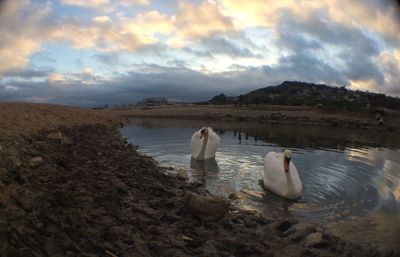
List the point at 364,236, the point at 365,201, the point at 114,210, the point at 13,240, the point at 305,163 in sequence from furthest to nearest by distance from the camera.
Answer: the point at 305,163
the point at 365,201
the point at 364,236
the point at 114,210
the point at 13,240

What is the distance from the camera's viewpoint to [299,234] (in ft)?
29.0

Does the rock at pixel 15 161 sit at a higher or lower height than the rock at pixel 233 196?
higher

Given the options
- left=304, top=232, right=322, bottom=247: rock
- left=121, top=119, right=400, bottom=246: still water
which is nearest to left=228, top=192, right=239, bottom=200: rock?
left=121, top=119, right=400, bottom=246: still water

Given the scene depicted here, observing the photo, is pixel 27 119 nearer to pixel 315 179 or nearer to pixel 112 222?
pixel 315 179

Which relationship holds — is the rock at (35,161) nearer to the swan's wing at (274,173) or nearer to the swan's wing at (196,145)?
the swan's wing at (274,173)

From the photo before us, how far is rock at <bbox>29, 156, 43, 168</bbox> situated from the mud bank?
34 mm

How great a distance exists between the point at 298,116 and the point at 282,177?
50.9m

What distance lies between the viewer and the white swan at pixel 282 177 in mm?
12664

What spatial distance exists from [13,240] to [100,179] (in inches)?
Result: 205

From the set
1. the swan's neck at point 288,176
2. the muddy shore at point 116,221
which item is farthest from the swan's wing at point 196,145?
the muddy shore at point 116,221

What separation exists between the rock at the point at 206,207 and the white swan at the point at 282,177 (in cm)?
367

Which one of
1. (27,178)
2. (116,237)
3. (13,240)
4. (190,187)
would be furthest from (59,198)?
(190,187)

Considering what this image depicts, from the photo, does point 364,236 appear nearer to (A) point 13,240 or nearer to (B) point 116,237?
(B) point 116,237

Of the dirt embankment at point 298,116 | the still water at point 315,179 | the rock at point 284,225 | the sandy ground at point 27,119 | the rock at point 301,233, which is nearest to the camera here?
the rock at point 301,233
